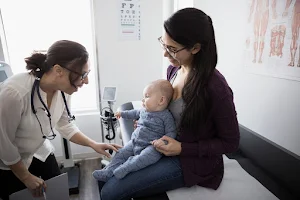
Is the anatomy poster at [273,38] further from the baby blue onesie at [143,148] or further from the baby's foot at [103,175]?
the baby's foot at [103,175]

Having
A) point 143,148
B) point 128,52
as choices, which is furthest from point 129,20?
point 143,148

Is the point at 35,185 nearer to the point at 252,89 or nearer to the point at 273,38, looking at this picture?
the point at 252,89

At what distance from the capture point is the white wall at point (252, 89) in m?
1.12

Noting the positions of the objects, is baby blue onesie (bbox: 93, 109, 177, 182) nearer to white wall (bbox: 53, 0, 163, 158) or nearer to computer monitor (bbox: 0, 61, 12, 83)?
computer monitor (bbox: 0, 61, 12, 83)

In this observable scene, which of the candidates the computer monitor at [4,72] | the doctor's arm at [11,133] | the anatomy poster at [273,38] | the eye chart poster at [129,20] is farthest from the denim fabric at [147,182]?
the eye chart poster at [129,20]

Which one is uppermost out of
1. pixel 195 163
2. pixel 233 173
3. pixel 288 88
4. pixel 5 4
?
pixel 5 4

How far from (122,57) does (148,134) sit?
148cm

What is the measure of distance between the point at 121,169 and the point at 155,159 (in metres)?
0.18

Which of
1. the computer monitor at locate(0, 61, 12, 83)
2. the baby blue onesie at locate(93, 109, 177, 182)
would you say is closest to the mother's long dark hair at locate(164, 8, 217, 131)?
the baby blue onesie at locate(93, 109, 177, 182)

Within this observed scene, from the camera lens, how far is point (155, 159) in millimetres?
1064

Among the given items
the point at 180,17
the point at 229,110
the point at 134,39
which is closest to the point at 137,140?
the point at 229,110

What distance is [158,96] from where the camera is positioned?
1.16 metres

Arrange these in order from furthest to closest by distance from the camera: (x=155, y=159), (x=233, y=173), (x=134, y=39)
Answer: (x=134, y=39) → (x=233, y=173) → (x=155, y=159)

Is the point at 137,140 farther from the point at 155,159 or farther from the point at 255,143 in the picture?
the point at 255,143
